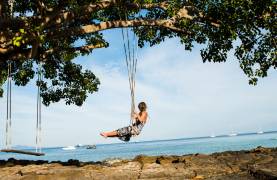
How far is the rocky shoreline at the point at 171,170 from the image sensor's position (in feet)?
43.6

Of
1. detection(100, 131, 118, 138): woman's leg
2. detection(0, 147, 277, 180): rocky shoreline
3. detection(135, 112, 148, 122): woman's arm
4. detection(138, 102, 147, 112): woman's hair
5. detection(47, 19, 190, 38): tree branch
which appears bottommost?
detection(0, 147, 277, 180): rocky shoreline

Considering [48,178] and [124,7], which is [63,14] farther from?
[48,178]

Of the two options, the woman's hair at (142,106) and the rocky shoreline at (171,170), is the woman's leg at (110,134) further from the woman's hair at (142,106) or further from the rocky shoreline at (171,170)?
the rocky shoreline at (171,170)

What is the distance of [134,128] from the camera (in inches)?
523

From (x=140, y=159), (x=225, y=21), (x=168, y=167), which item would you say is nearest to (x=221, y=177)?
(x=168, y=167)

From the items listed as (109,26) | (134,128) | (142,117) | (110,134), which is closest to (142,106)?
(142,117)

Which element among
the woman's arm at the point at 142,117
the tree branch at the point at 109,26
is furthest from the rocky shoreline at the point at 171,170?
the tree branch at the point at 109,26

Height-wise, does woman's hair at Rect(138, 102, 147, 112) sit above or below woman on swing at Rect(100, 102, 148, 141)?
above

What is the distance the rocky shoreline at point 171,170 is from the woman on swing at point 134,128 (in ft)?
4.28

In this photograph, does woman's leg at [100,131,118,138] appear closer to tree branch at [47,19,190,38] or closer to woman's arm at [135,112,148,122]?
woman's arm at [135,112,148,122]

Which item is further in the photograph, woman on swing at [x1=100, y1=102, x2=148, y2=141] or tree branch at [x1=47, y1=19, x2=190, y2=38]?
tree branch at [x1=47, y1=19, x2=190, y2=38]

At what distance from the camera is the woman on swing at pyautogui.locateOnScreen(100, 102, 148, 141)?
13.2 m

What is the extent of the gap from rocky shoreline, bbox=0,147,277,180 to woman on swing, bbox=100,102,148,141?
4.28ft

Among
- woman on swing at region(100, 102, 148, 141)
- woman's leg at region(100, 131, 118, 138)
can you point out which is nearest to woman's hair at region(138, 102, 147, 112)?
woman on swing at region(100, 102, 148, 141)
